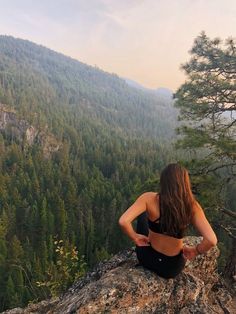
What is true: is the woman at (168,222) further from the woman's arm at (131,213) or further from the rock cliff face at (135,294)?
the rock cliff face at (135,294)

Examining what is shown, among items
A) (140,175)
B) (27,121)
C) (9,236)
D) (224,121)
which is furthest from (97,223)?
(27,121)

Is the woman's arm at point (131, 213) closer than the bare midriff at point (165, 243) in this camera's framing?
Yes

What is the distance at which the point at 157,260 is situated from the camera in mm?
6152

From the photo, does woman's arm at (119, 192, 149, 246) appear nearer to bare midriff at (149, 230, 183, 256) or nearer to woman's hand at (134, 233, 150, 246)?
woman's hand at (134, 233, 150, 246)

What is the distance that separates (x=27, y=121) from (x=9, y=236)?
3746 inches

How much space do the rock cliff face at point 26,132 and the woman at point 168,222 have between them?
137003 millimetres

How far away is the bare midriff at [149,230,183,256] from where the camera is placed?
5.95m

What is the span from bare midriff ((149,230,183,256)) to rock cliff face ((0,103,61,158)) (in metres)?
137

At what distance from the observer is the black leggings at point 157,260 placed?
241 inches

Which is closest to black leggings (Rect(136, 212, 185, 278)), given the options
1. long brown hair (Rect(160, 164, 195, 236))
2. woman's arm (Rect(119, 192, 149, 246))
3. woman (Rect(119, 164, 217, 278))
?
woman (Rect(119, 164, 217, 278))

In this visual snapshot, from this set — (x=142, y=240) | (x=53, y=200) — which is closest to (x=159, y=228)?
(x=142, y=240)

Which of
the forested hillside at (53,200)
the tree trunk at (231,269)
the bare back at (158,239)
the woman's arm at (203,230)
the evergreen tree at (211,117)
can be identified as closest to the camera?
the woman's arm at (203,230)

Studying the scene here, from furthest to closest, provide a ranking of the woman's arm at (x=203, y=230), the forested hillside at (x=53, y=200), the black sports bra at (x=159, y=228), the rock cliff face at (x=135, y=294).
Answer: the forested hillside at (x=53, y=200) → the rock cliff face at (x=135, y=294) → the black sports bra at (x=159, y=228) → the woman's arm at (x=203, y=230)

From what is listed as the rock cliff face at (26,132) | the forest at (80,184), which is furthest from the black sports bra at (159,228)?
the rock cliff face at (26,132)
